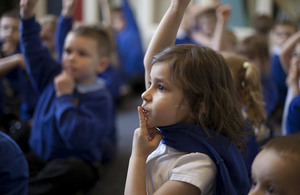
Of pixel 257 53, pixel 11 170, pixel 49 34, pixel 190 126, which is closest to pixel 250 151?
pixel 190 126

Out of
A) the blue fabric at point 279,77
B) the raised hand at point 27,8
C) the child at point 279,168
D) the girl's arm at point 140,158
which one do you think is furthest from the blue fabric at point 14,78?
the blue fabric at point 279,77

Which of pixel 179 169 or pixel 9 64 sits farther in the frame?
pixel 9 64

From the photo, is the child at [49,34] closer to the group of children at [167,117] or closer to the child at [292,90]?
the group of children at [167,117]

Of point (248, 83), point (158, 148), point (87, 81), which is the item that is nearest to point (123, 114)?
point (87, 81)

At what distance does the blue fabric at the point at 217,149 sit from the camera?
0.82 meters

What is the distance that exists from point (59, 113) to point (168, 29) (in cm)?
74

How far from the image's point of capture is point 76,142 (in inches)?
61.5

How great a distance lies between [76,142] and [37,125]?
214 millimetres

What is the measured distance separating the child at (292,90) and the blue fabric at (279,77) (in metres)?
0.98

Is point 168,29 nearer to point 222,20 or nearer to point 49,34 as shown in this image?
point 222,20

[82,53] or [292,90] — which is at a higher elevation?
[82,53]

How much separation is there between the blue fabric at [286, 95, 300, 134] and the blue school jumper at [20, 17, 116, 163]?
847mm

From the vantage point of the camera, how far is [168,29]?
94cm

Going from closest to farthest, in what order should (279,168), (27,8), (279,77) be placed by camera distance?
(279,168), (27,8), (279,77)
